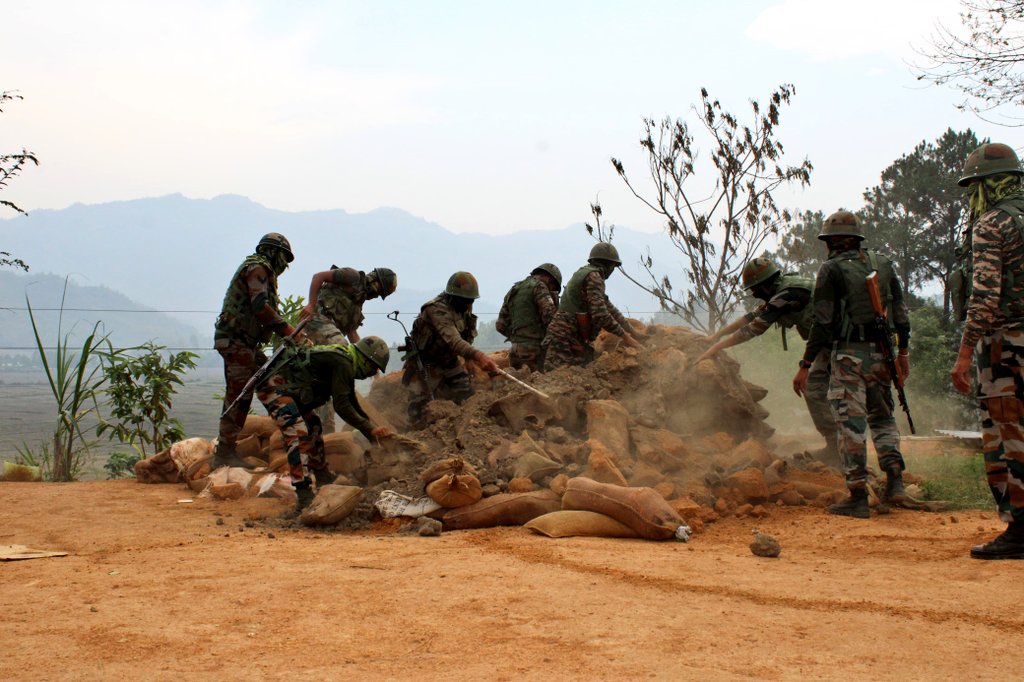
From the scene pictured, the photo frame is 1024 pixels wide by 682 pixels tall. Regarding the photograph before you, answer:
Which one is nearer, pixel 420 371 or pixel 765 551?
pixel 765 551

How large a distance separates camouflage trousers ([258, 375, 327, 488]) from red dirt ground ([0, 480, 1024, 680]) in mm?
685

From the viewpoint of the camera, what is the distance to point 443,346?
768cm

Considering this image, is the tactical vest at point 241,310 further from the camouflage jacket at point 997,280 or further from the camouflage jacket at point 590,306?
the camouflage jacket at point 997,280

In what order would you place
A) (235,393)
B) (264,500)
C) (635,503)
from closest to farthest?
1. (635,503)
2. (264,500)
3. (235,393)

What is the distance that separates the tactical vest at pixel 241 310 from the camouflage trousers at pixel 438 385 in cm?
138

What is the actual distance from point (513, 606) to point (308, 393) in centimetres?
308

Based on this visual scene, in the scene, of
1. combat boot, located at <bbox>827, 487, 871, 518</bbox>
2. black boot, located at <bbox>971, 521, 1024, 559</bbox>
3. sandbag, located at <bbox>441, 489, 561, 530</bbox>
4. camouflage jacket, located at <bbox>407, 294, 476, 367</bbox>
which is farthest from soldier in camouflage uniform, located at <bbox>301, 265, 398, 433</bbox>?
black boot, located at <bbox>971, 521, 1024, 559</bbox>

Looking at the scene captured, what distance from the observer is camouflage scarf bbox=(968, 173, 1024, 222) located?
445 cm

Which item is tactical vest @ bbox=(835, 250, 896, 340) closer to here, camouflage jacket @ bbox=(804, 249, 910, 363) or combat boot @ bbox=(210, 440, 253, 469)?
camouflage jacket @ bbox=(804, 249, 910, 363)

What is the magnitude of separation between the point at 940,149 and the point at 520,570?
1855 centimetres

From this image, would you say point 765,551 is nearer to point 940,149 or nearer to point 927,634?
point 927,634

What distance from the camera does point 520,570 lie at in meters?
4.17

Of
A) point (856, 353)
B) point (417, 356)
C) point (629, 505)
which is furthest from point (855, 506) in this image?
point (417, 356)

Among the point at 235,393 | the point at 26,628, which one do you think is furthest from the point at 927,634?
the point at 235,393
